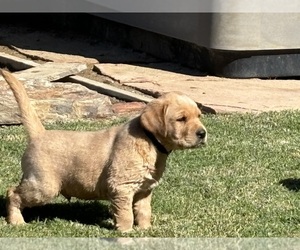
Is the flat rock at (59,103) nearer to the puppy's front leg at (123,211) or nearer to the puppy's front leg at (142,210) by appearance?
the puppy's front leg at (142,210)

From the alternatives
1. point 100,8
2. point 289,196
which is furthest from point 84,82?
point 289,196

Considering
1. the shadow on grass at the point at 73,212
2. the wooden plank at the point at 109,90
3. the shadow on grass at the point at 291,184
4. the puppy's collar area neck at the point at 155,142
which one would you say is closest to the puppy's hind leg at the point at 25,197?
the shadow on grass at the point at 73,212

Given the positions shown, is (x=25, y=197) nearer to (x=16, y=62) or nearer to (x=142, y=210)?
(x=142, y=210)

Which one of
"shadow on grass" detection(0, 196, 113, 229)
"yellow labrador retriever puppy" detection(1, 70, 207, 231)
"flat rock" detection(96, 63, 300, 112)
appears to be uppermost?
"yellow labrador retriever puppy" detection(1, 70, 207, 231)

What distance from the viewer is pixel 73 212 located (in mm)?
6602

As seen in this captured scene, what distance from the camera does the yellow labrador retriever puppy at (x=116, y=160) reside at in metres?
5.93

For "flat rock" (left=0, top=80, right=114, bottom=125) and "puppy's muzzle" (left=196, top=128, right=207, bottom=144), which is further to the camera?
"flat rock" (left=0, top=80, right=114, bottom=125)

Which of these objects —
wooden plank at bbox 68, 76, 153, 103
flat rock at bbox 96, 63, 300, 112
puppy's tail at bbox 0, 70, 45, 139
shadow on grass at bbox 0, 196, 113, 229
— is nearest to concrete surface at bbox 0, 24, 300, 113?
flat rock at bbox 96, 63, 300, 112

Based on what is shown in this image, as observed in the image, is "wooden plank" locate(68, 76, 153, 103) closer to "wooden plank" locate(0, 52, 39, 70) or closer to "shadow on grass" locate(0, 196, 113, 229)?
"wooden plank" locate(0, 52, 39, 70)

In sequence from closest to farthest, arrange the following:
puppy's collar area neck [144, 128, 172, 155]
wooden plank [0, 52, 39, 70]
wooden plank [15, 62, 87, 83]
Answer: puppy's collar area neck [144, 128, 172, 155] → wooden plank [15, 62, 87, 83] → wooden plank [0, 52, 39, 70]

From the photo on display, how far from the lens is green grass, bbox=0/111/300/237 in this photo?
20.1 feet

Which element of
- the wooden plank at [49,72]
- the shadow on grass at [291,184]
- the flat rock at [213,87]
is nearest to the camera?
the shadow on grass at [291,184]

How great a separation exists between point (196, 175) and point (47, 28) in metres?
7.94

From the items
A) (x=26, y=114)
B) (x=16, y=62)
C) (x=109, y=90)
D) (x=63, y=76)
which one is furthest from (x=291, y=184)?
(x=16, y=62)
